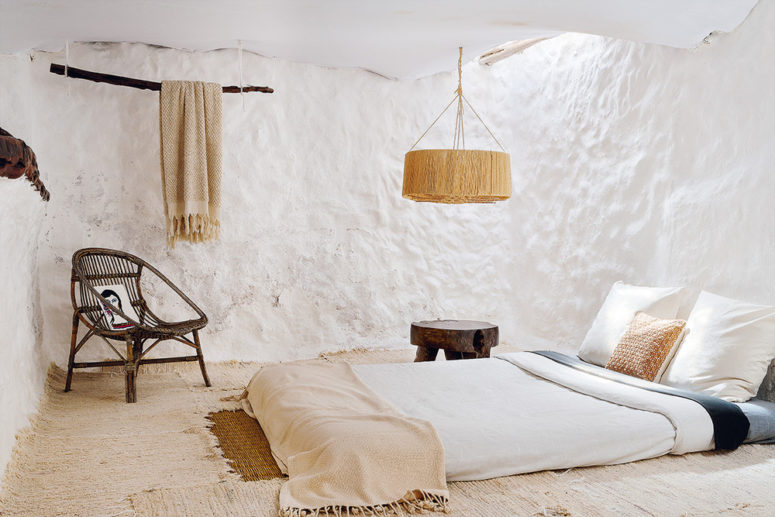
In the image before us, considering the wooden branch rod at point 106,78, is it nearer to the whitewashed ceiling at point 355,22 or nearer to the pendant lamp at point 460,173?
the whitewashed ceiling at point 355,22

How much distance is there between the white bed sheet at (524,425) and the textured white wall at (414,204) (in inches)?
45.7

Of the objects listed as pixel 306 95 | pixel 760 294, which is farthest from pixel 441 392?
pixel 306 95

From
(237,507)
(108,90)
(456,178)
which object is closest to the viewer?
(237,507)

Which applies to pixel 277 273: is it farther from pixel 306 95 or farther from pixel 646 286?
pixel 646 286

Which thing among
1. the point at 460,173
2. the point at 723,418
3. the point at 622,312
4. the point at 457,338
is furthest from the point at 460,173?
the point at 723,418

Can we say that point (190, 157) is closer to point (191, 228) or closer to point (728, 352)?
point (191, 228)

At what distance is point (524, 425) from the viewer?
8.57 ft

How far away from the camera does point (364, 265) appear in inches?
208

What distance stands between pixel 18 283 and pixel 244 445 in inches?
57.7

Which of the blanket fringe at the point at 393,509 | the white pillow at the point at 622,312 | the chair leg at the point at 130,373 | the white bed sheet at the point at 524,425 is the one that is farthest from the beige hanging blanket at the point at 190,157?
the blanket fringe at the point at 393,509

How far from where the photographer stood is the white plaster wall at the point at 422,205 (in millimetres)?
3676

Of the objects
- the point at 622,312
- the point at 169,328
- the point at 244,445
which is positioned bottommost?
the point at 244,445

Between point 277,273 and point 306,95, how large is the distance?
1.36m

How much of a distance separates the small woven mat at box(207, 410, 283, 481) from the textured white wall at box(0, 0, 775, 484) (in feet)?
4.92
